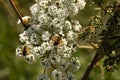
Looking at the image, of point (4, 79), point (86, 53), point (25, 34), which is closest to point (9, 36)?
point (4, 79)

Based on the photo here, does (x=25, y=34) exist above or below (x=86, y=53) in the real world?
above

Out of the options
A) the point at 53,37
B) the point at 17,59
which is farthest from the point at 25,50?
the point at 17,59

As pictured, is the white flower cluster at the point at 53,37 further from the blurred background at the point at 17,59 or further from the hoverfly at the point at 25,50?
the blurred background at the point at 17,59

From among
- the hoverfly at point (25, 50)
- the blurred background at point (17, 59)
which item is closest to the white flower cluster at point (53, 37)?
the hoverfly at point (25, 50)

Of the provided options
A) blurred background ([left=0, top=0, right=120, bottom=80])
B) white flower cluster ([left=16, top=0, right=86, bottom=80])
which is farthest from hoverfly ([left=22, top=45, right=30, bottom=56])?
blurred background ([left=0, top=0, right=120, bottom=80])

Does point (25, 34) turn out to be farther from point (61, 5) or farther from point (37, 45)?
point (61, 5)

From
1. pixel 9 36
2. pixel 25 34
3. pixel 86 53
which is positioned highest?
pixel 9 36

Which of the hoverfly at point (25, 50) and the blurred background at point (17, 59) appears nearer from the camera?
the hoverfly at point (25, 50)
